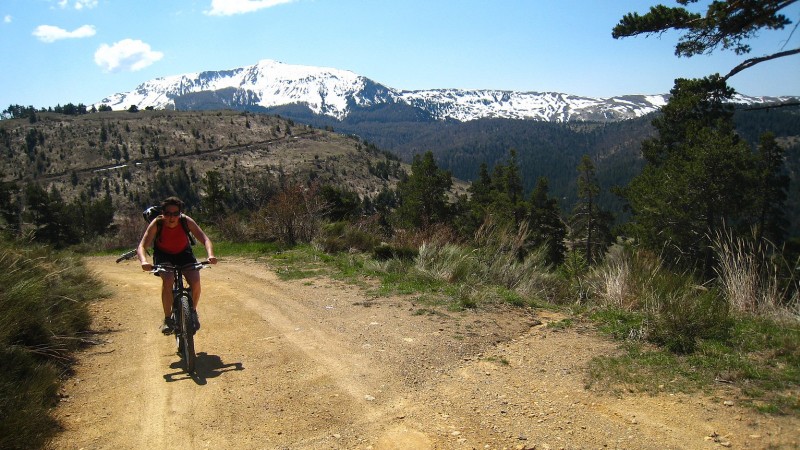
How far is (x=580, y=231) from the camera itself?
38031mm

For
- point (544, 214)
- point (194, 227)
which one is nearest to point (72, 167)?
point (544, 214)

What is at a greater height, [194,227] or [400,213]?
[194,227]

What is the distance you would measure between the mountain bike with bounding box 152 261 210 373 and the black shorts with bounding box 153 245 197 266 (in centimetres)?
15

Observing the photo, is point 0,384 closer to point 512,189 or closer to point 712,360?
point 712,360

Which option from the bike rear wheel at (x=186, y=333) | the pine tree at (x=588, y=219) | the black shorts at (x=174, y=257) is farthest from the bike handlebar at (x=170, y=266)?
the pine tree at (x=588, y=219)

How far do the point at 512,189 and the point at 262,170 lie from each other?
9627 cm

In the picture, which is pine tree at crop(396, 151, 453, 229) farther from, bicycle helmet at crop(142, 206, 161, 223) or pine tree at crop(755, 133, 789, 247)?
bicycle helmet at crop(142, 206, 161, 223)

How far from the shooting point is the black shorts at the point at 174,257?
19.2 feet

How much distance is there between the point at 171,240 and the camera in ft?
19.3

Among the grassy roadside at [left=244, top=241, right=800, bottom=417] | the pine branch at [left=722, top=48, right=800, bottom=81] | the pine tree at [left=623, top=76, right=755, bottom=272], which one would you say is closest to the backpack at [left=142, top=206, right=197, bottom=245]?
the grassy roadside at [left=244, top=241, right=800, bottom=417]

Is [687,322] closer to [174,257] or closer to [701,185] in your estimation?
[174,257]

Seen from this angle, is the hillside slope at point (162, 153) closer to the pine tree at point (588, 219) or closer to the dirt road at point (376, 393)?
the pine tree at point (588, 219)

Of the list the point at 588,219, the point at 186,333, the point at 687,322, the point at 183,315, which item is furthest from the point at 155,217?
the point at 588,219

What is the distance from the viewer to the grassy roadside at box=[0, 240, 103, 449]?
3719mm
